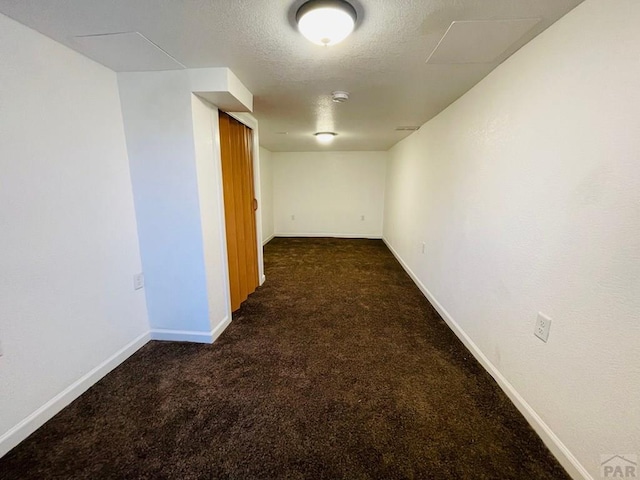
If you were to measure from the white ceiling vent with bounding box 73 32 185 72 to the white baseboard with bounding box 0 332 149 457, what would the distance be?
77.3 inches

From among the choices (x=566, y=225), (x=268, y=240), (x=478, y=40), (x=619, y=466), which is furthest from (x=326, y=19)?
(x=268, y=240)

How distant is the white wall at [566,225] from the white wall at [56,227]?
2631 mm

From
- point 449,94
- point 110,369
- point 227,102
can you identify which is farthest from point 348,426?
point 449,94

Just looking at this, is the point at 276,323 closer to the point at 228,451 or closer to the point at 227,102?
the point at 228,451

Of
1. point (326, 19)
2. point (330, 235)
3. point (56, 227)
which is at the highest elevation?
point (326, 19)

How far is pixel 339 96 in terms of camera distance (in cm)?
229

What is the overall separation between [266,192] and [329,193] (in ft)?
4.81

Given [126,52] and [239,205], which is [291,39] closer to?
[126,52]

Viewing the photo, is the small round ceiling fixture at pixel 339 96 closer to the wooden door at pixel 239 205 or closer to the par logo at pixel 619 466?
the wooden door at pixel 239 205

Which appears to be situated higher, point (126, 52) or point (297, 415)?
point (126, 52)

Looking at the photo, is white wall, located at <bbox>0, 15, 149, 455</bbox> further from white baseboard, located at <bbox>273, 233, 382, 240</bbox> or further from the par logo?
white baseboard, located at <bbox>273, 233, 382, 240</bbox>

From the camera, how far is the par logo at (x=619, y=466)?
3.16 feet

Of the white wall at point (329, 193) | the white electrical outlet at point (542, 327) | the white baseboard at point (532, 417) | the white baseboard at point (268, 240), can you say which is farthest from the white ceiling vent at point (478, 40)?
the white baseboard at point (268, 240)

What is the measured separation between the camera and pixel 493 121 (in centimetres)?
187
